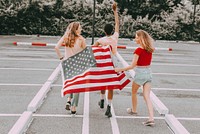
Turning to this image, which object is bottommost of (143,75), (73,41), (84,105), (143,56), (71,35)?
(84,105)

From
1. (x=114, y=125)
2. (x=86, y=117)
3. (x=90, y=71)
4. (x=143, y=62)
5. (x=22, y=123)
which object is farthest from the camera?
(x=86, y=117)

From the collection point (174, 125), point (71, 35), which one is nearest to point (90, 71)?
point (71, 35)

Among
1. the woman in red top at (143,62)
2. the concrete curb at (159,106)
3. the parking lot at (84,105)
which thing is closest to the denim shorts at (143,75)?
the woman in red top at (143,62)

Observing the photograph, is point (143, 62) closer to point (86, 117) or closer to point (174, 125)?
point (174, 125)

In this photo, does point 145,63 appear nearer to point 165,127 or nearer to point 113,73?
point 113,73

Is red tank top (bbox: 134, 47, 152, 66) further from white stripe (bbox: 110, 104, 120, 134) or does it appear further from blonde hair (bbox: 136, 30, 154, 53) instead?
white stripe (bbox: 110, 104, 120, 134)

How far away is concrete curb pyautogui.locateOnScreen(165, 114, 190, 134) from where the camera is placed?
614 centimetres

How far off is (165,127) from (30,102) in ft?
10.0

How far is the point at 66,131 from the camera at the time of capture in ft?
19.7

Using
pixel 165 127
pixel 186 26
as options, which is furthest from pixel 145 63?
pixel 186 26

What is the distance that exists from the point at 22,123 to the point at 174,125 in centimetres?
274

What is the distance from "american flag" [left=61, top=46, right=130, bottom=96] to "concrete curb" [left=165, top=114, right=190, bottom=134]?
1.21 m

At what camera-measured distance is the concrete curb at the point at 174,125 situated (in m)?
→ 6.14

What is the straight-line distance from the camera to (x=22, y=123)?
6086 millimetres
